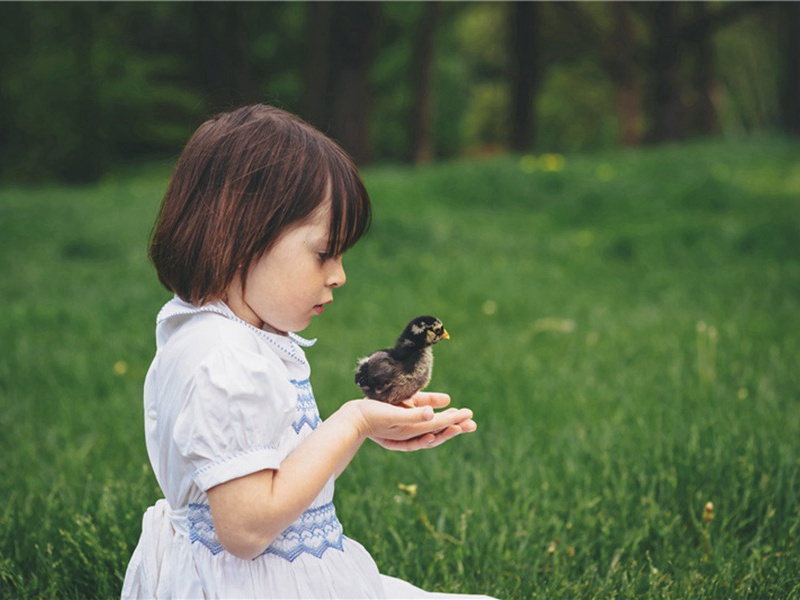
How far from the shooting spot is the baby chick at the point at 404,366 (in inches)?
75.2

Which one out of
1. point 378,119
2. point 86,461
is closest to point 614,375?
point 86,461

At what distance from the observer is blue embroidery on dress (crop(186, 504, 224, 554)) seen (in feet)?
6.05

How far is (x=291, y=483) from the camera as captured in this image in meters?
1.72

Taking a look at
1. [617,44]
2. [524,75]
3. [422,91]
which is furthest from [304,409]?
[617,44]

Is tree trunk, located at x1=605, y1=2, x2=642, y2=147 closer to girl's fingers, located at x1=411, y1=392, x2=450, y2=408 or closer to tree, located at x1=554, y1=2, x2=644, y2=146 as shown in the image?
tree, located at x1=554, y1=2, x2=644, y2=146

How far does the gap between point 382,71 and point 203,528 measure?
27043 millimetres

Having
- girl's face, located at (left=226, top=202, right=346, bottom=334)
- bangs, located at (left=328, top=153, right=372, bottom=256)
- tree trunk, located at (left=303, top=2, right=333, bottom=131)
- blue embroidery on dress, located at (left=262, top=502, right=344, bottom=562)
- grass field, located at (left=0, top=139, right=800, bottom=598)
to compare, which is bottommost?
grass field, located at (left=0, top=139, right=800, bottom=598)

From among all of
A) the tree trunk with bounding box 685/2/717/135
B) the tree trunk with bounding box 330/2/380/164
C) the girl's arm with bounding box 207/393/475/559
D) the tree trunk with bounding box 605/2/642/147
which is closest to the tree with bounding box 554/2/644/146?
the tree trunk with bounding box 605/2/642/147

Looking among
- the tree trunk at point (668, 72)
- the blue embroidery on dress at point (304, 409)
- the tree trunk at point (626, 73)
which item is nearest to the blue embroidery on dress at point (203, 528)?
the blue embroidery on dress at point (304, 409)

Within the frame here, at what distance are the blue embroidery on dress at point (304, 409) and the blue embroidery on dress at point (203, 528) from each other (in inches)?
10.0

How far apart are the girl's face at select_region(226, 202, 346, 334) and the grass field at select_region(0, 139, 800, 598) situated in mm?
1187

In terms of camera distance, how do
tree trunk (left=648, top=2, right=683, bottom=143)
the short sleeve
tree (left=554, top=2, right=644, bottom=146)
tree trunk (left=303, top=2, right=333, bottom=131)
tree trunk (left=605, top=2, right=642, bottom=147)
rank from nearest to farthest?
1. the short sleeve
2. tree trunk (left=303, top=2, right=333, bottom=131)
3. tree trunk (left=648, top=2, right=683, bottom=143)
4. tree trunk (left=605, top=2, right=642, bottom=147)
5. tree (left=554, top=2, right=644, bottom=146)

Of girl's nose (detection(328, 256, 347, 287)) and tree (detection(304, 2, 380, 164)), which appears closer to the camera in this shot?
girl's nose (detection(328, 256, 347, 287))

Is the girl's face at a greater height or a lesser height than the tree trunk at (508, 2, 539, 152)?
lesser
